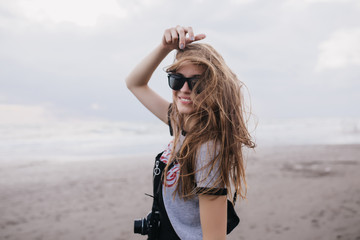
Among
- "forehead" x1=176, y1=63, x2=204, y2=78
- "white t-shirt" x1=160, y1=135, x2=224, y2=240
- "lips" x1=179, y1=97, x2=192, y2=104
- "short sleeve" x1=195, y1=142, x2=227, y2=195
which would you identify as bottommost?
"white t-shirt" x1=160, y1=135, x2=224, y2=240

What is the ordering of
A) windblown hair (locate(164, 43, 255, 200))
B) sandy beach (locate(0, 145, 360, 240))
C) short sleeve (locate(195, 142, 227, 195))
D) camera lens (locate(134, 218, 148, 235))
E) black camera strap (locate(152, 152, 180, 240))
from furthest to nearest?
sandy beach (locate(0, 145, 360, 240)), camera lens (locate(134, 218, 148, 235)), black camera strap (locate(152, 152, 180, 240)), windblown hair (locate(164, 43, 255, 200)), short sleeve (locate(195, 142, 227, 195))

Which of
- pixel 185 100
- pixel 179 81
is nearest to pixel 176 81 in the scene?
pixel 179 81

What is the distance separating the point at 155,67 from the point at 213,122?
2.38 feet

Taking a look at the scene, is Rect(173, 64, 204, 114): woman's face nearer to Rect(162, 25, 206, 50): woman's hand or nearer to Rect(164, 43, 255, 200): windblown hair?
Rect(164, 43, 255, 200): windblown hair

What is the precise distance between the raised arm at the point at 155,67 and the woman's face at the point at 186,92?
0.46ft

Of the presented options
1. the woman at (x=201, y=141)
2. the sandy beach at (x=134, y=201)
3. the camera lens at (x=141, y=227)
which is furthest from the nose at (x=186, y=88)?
the sandy beach at (x=134, y=201)

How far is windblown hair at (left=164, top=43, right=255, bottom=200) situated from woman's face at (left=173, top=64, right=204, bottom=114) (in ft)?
0.08

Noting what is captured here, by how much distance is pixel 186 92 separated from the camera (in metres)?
1.63

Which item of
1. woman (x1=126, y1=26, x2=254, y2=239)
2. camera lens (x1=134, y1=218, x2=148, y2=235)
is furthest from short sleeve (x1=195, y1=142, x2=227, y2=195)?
camera lens (x1=134, y1=218, x2=148, y2=235)

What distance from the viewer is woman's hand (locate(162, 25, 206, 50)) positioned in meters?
1.57

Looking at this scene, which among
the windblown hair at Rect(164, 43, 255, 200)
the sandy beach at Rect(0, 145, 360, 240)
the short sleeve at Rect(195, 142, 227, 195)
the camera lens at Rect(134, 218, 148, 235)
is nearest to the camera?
the short sleeve at Rect(195, 142, 227, 195)

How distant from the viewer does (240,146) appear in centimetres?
153

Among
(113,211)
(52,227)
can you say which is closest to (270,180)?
(113,211)

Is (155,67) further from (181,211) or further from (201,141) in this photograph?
(181,211)
